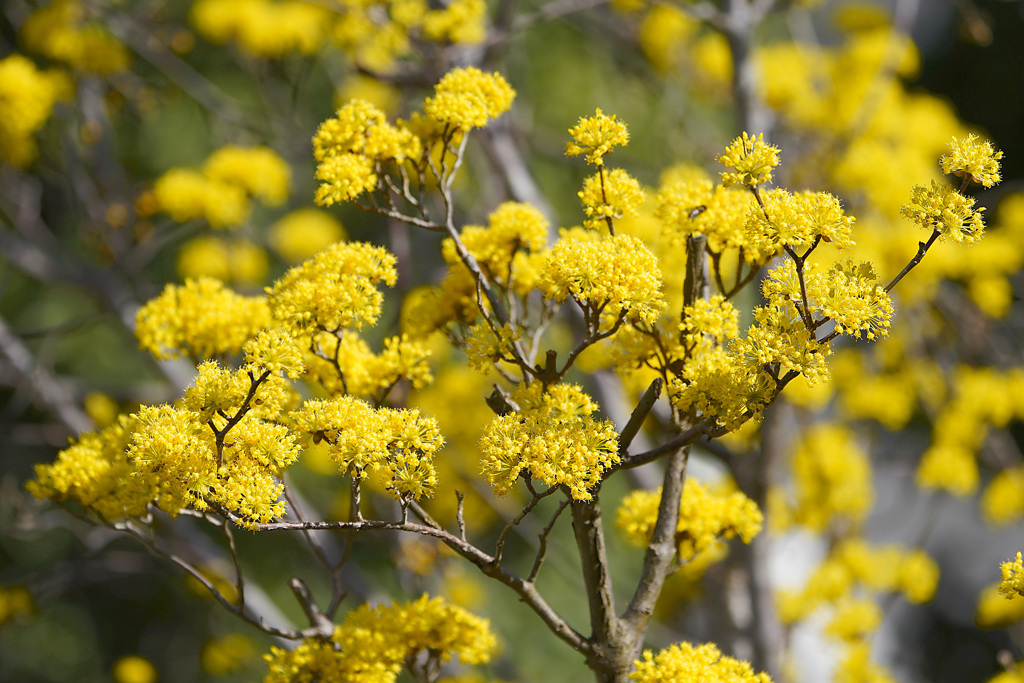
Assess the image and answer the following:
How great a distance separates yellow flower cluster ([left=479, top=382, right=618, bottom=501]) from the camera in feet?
3.02

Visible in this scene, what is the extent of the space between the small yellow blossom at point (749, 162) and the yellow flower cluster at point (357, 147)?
1.62 ft

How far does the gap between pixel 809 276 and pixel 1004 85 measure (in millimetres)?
6047

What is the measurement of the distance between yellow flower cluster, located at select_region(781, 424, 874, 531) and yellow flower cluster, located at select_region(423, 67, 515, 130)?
2427 millimetres

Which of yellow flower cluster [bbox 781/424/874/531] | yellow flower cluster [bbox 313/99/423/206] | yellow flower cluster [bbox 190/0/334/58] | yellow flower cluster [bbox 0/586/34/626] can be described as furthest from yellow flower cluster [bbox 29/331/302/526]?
yellow flower cluster [bbox 190/0/334/58]

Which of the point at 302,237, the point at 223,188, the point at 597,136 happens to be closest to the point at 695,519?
the point at 597,136

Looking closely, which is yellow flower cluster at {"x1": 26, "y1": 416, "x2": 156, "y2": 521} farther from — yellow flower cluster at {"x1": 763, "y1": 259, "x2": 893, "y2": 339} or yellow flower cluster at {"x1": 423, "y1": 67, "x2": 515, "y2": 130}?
yellow flower cluster at {"x1": 763, "y1": 259, "x2": 893, "y2": 339}

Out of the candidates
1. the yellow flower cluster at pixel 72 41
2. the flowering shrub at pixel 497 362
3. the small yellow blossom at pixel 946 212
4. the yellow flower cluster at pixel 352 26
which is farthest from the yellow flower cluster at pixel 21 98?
the small yellow blossom at pixel 946 212

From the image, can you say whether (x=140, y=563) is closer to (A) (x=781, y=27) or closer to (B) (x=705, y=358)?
(B) (x=705, y=358)

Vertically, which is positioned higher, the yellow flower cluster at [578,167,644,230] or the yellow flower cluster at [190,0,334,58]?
the yellow flower cluster at [190,0,334,58]

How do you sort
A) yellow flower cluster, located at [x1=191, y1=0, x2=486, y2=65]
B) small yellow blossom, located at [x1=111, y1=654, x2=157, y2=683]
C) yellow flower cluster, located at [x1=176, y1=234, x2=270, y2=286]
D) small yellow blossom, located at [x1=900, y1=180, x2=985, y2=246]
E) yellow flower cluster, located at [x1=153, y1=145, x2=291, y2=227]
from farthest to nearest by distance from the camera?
yellow flower cluster, located at [x1=176, y1=234, x2=270, y2=286] → small yellow blossom, located at [x1=111, y1=654, x2=157, y2=683] → yellow flower cluster, located at [x1=153, y1=145, x2=291, y2=227] → yellow flower cluster, located at [x1=191, y1=0, x2=486, y2=65] → small yellow blossom, located at [x1=900, y1=180, x2=985, y2=246]

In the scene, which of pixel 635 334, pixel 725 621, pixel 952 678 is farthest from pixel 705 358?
pixel 952 678

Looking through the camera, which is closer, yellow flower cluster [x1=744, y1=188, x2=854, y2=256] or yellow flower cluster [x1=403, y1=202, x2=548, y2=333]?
yellow flower cluster [x1=744, y1=188, x2=854, y2=256]

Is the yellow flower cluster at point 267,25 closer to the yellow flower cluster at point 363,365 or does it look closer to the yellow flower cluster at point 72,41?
the yellow flower cluster at point 72,41

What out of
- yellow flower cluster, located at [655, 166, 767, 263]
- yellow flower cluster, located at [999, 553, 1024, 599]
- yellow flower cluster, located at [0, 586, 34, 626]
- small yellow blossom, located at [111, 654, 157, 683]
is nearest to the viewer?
yellow flower cluster, located at [999, 553, 1024, 599]
